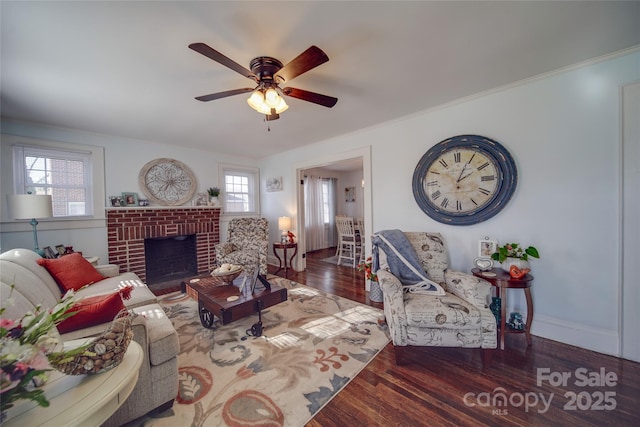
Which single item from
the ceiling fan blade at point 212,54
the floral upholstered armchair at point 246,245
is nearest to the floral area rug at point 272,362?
the floral upholstered armchair at point 246,245

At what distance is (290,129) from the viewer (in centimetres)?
327

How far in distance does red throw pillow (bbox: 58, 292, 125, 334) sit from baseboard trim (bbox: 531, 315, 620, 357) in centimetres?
341

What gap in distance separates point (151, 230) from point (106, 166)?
112 cm

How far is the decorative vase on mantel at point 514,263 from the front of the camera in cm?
194

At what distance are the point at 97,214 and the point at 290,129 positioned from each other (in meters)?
3.09

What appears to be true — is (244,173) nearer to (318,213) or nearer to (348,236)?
(318,213)

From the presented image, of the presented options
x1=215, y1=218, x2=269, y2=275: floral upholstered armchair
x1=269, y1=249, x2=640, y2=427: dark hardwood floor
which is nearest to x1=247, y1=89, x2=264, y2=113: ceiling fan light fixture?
x1=269, y1=249, x2=640, y2=427: dark hardwood floor

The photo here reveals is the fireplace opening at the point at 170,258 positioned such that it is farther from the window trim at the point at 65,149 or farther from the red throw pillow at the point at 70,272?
the red throw pillow at the point at 70,272

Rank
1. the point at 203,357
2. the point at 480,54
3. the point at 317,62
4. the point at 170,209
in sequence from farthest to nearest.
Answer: the point at 170,209 → the point at 203,357 → the point at 480,54 → the point at 317,62

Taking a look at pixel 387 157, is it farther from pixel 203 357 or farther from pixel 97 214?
pixel 97 214

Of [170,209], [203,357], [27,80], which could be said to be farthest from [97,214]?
[203,357]

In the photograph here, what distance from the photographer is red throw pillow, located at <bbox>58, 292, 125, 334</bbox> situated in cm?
131

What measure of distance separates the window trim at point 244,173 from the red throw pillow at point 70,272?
2.48 metres

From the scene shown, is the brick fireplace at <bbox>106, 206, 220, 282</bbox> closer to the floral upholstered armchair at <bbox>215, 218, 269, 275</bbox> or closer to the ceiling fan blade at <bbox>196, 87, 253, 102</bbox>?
the floral upholstered armchair at <bbox>215, 218, 269, 275</bbox>
